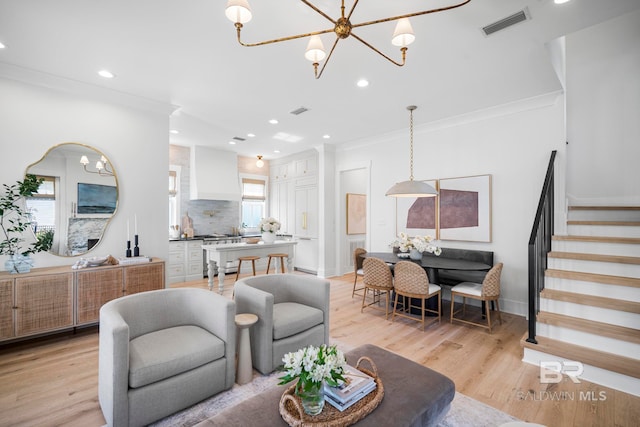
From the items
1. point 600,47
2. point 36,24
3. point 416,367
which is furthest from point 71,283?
point 600,47

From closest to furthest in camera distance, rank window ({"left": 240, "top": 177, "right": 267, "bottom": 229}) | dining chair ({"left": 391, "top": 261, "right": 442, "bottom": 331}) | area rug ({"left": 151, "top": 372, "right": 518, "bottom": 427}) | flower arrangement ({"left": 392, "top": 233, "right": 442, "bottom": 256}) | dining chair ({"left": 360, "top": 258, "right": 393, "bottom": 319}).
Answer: area rug ({"left": 151, "top": 372, "right": 518, "bottom": 427})
dining chair ({"left": 391, "top": 261, "right": 442, "bottom": 331})
dining chair ({"left": 360, "top": 258, "right": 393, "bottom": 319})
flower arrangement ({"left": 392, "top": 233, "right": 442, "bottom": 256})
window ({"left": 240, "top": 177, "right": 267, "bottom": 229})

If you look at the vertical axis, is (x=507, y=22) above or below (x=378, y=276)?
above

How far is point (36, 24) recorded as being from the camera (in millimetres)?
2373

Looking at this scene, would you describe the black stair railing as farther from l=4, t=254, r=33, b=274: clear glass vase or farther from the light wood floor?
l=4, t=254, r=33, b=274: clear glass vase

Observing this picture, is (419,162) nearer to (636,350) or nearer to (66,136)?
(636,350)

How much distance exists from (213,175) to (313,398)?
20.3ft

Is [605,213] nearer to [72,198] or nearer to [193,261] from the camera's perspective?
[72,198]

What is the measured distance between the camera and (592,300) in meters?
Answer: 2.66

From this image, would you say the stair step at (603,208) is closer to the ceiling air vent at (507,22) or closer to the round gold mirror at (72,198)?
the ceiling air vent at (507,22)

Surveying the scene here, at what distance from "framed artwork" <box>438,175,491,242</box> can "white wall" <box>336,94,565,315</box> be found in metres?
0.10

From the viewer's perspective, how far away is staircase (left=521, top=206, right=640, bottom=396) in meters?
2.34

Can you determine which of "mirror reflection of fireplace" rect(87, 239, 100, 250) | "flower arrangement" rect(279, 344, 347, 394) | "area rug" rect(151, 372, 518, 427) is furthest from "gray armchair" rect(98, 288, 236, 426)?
"mirror reflection of fireplace" rect(87, 239, 100, 250)

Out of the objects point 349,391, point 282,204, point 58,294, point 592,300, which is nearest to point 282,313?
point 349,391

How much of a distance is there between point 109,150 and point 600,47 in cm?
677
